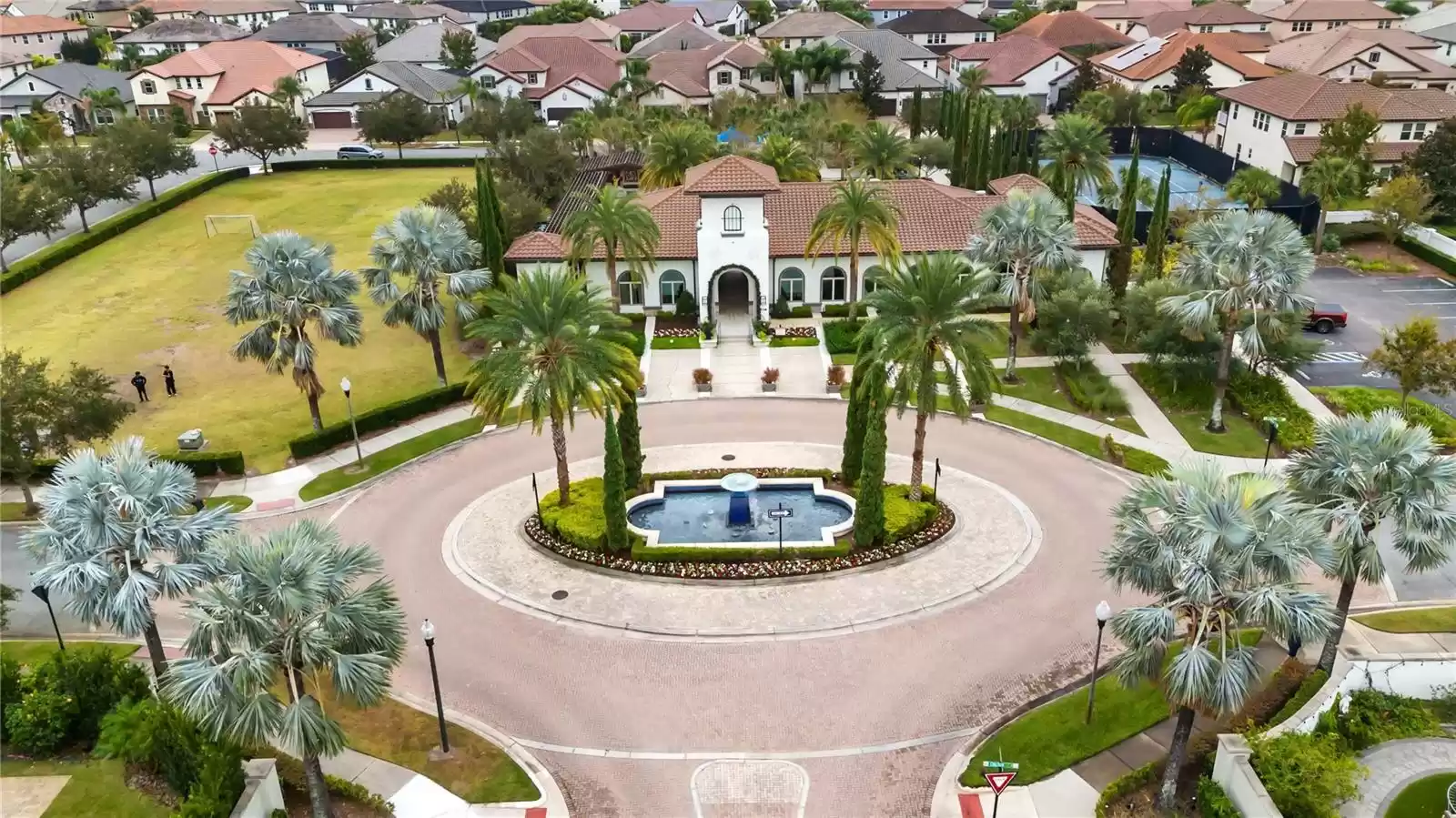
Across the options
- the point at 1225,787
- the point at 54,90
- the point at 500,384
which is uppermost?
the point at 54,90

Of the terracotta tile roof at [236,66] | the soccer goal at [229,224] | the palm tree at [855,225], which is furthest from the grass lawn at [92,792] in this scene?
the terracotta tile roof at [236,66]

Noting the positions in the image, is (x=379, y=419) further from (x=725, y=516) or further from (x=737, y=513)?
(x=737, y=513)

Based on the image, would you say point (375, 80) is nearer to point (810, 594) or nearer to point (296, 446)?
point (296, 446)

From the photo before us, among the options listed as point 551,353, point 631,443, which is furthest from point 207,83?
point 551,353

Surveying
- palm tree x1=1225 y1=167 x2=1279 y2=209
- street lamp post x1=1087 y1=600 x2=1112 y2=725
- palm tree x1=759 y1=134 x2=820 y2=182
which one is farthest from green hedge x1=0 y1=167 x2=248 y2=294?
palm tree x1=1225 y1=167 x2=1279 y2=209

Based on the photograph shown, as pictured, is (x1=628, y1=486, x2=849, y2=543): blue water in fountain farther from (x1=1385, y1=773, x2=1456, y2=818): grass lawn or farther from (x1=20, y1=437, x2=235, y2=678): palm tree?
(x1=1385, y1=773, x2=1456, y2=818): grass lawn

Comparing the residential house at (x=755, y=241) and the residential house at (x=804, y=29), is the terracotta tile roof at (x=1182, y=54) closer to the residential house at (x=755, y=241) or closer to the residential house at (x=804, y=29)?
the residential house at (x=804, y=29)

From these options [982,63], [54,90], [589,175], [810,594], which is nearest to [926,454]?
[810,594]
